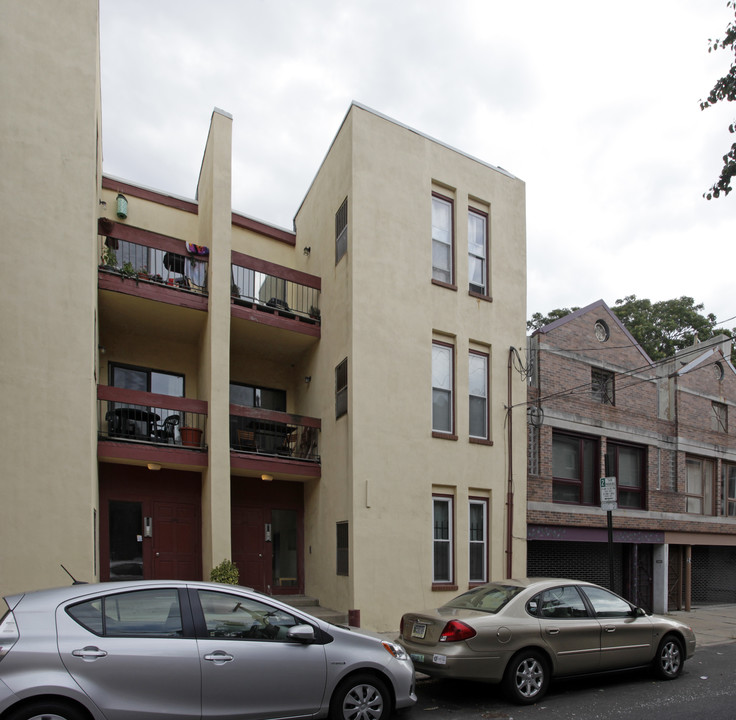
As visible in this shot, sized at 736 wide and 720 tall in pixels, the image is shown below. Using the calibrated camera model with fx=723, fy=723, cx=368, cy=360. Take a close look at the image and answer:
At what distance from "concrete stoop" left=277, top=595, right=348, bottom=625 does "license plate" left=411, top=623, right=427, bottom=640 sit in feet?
14.5

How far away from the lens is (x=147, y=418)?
44.7ft

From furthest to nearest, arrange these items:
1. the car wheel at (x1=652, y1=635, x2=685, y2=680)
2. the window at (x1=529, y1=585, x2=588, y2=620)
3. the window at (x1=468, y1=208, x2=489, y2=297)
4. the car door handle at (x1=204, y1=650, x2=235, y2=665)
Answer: the window at (x1=468, y1=208, x2=489, y2=297), the car wheel at (x1=652, y1=635, x2=685, y2=680), the window at (x1=529, y1=585, x2=588, y2=620), the car door handle at (x1=204, y1=650, x2=235, y2=665)

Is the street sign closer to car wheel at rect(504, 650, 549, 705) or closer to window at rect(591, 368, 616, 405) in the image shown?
car wheel at rect(504, 650, 549, 705)

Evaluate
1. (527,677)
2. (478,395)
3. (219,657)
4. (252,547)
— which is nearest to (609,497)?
(478,395)

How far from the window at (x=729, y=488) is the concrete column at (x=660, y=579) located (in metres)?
3.69

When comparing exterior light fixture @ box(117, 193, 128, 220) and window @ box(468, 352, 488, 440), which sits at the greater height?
exterior light fixture @ box(117, 193, 128, 220)

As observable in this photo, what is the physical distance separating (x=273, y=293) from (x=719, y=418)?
1435 cm

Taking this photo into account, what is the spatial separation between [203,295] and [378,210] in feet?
12.9

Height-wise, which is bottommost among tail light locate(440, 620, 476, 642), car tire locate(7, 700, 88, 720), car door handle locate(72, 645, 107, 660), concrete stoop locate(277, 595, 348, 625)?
concrete stoop locate(277, 595, 348, 625)

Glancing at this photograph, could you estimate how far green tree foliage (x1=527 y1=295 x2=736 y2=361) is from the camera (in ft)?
115

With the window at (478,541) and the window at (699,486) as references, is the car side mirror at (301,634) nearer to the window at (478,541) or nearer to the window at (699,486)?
the window at (478,541)

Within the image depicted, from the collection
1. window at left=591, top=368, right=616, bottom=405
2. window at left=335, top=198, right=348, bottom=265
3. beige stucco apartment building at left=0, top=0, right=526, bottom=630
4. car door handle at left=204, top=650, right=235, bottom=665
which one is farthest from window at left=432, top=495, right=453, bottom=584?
car door handle at left=204, top=650, right=235, bottom=665

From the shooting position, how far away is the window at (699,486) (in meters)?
20.8

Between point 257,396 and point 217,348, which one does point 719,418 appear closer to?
point 257,396
